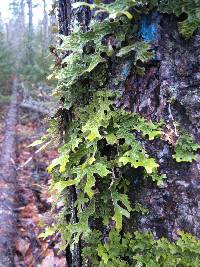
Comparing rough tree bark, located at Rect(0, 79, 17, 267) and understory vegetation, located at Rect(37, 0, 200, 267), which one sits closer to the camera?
understory vegetation, located at Rect(37, 0, 200, 267)

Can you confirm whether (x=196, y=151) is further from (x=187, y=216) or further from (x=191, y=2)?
(x=191, y=2)

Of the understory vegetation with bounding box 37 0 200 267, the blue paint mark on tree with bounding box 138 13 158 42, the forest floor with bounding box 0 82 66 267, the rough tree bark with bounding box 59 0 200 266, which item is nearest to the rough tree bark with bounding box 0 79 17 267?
the forest floor with bounding box 0 82 66 267


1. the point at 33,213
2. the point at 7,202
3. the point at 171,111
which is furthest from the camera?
the point at 33,213

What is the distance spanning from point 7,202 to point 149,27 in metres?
4.80

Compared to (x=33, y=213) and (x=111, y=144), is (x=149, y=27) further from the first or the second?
(x=33, y=213)

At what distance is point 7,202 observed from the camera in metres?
5.67

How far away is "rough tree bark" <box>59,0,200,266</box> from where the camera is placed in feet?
4.87

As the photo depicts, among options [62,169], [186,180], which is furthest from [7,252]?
[186,180]

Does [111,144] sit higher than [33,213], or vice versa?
[111,144]

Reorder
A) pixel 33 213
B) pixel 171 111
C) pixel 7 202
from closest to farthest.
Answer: pixel 171 111
pixel 7 202
pixel 33 213

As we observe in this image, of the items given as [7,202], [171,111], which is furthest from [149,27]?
[7,202]

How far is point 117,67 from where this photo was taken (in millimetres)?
1627

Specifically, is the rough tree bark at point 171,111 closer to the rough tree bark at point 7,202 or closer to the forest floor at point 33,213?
the forest floor at point 33,213

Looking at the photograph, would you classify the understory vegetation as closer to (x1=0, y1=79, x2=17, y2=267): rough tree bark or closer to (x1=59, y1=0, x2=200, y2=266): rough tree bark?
(x1=59, y1=0, x2=200, y2=266): rough tree bark
